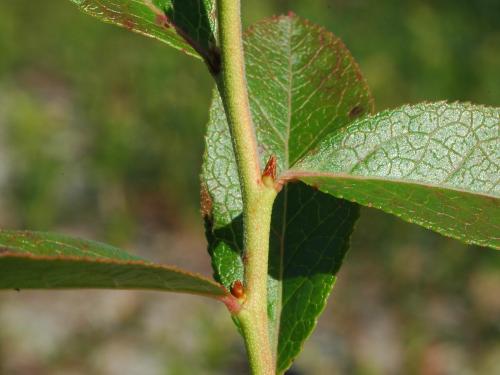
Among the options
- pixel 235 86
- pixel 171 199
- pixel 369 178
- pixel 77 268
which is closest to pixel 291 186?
pixel 369 178

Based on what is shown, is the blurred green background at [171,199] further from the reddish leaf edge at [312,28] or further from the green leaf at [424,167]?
the green leaf at [424,167]

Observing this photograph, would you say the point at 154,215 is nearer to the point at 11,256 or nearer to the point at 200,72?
the point at 200,72

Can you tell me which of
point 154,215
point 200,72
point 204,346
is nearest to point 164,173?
point 154,215

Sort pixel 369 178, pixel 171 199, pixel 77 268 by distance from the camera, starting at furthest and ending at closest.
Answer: pixel 171 199
pixel 369 178
pixel 77 268

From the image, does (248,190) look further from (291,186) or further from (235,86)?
(291,186)

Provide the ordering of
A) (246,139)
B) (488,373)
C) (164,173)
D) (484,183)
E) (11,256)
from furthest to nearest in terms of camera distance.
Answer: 1. (164,173)
2. (488,373)
3. (484,183)
4. (246,139)
5. (11,256)
